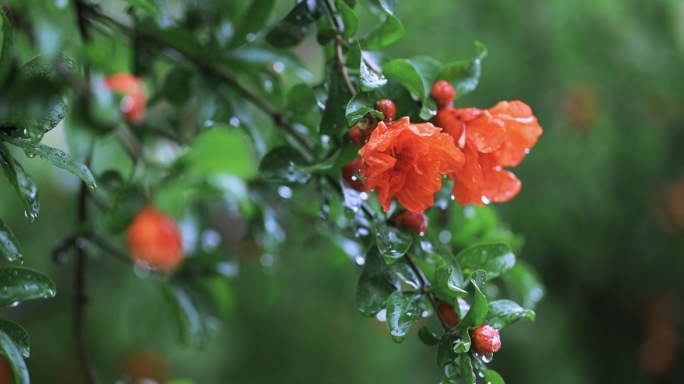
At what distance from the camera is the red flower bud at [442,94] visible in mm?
641

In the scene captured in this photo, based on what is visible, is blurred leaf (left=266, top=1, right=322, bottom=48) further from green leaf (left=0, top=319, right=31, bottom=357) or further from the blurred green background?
the blurred green background

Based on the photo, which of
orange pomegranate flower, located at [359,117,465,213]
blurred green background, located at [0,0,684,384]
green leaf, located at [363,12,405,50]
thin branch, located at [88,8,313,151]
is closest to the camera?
orange pomegranate flower, located at [359,117,465,213]

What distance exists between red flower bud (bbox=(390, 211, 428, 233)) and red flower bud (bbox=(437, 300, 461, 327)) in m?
0.07

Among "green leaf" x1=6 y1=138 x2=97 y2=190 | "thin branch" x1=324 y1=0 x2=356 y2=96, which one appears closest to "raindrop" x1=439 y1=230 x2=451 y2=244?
"thin branch" x1=324 y1=0 x2=356 y2=96

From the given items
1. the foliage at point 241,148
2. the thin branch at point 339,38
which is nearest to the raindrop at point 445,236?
the foliage at point 241,148

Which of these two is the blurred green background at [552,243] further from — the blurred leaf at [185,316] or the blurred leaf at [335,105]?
the blurred leaf at [335,105]

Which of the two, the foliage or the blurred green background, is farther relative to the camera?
the blurred green background

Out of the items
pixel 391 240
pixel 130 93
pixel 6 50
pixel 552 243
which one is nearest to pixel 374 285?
pixel 391 240

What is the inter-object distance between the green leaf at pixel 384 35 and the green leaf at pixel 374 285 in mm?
186

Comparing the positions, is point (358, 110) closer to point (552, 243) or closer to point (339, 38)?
point (339, 38)

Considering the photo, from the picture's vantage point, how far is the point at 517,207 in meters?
1.70

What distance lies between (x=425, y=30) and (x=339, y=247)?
0.86m

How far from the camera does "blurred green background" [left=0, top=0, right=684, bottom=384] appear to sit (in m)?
1.68

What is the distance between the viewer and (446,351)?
23.2 inches
